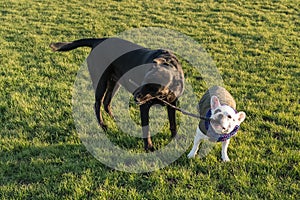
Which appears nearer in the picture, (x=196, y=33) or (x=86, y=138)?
(x=86, y=138)

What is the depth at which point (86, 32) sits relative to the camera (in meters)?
9.09

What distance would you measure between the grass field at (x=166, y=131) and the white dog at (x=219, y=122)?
1.09 feet

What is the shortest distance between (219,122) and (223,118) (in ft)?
0.20

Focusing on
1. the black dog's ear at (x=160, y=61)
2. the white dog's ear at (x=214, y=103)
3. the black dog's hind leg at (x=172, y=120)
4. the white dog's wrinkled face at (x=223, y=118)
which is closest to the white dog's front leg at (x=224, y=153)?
the white dog's wrinkled face at (x=223, y=118)

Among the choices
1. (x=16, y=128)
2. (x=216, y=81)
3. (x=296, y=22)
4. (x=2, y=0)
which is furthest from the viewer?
(x=2, y=0)

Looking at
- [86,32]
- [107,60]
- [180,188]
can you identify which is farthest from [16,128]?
[86,32]

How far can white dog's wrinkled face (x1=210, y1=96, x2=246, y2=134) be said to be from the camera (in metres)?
3.48

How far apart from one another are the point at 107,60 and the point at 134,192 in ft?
5.78

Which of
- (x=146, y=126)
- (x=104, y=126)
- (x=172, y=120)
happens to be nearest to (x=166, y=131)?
(x=172, y=120)

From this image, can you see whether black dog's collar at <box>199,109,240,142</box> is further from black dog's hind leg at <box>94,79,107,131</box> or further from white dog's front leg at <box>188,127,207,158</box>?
black dog's hind leg at <box>94,79,107,131</box>

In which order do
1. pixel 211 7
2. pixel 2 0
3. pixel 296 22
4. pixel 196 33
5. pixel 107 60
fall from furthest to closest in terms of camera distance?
pixel 2 0
pixel 211 7
pixel 296 22
pixel 196 33
pixel 107 60

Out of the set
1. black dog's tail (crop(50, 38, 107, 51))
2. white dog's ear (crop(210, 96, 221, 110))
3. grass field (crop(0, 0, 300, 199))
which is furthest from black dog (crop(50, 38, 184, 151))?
grass field (crop(0, 0, 300, 199))

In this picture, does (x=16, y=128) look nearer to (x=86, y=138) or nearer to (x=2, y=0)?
(x=86, y=138)

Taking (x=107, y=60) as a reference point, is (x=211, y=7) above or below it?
below
